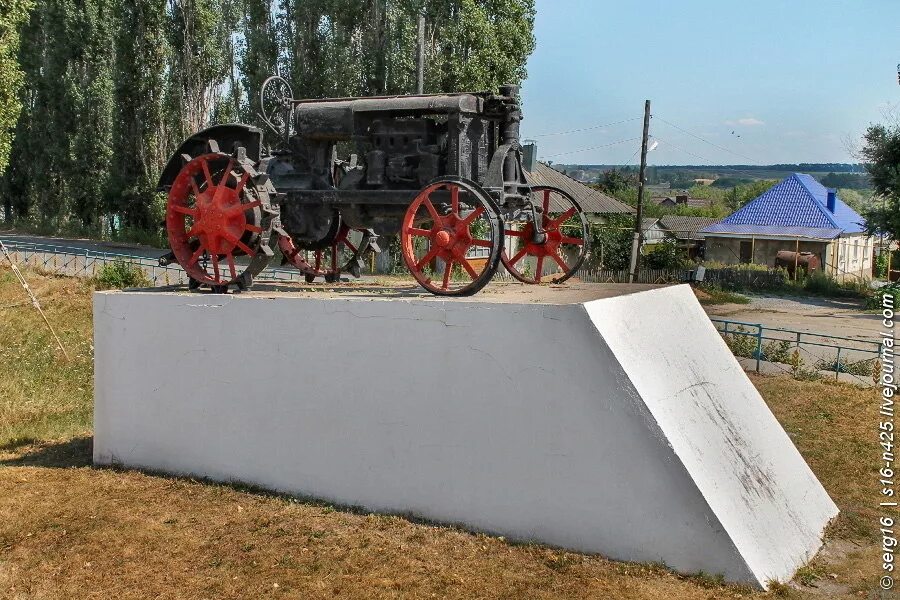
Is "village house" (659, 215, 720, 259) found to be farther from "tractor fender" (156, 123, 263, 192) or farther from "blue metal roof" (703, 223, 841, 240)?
"tractor fender" (156, 123, 263, 192)

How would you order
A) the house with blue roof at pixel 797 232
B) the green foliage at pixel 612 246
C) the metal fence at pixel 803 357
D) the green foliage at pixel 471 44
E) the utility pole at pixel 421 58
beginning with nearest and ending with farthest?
the metal fence at pixel 803 357 → the utility pole at pixel 421 58 → the green foliage at pixel 471 44 → the green foliage at pixel 612 246 → the house with blue roof at pixel 797 232

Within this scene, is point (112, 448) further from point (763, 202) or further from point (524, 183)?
point (763, 202)

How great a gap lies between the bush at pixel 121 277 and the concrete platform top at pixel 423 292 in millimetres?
12640

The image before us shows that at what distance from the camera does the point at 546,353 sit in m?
5.90

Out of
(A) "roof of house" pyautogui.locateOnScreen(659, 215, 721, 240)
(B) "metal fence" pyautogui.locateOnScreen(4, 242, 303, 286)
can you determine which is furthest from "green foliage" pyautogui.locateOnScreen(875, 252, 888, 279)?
(B) "metal fence" pyautogui.locateOnScreen(4, 242, 303, 286)

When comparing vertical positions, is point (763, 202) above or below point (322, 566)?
above

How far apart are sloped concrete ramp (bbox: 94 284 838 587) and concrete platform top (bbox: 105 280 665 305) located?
2.5 inches

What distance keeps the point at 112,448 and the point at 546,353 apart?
4.35m

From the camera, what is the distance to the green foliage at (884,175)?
89.0 ft

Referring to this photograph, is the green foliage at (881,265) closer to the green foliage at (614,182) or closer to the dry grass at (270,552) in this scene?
the green foliage at (614,182)

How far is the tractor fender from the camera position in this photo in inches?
312

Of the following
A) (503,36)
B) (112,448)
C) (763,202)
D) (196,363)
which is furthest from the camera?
(763,202)

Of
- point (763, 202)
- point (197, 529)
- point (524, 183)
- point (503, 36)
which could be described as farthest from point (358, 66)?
point (763, 202)

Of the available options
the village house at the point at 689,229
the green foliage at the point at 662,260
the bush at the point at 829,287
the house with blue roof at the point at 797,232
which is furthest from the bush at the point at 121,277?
the village house at the point at 689,229
